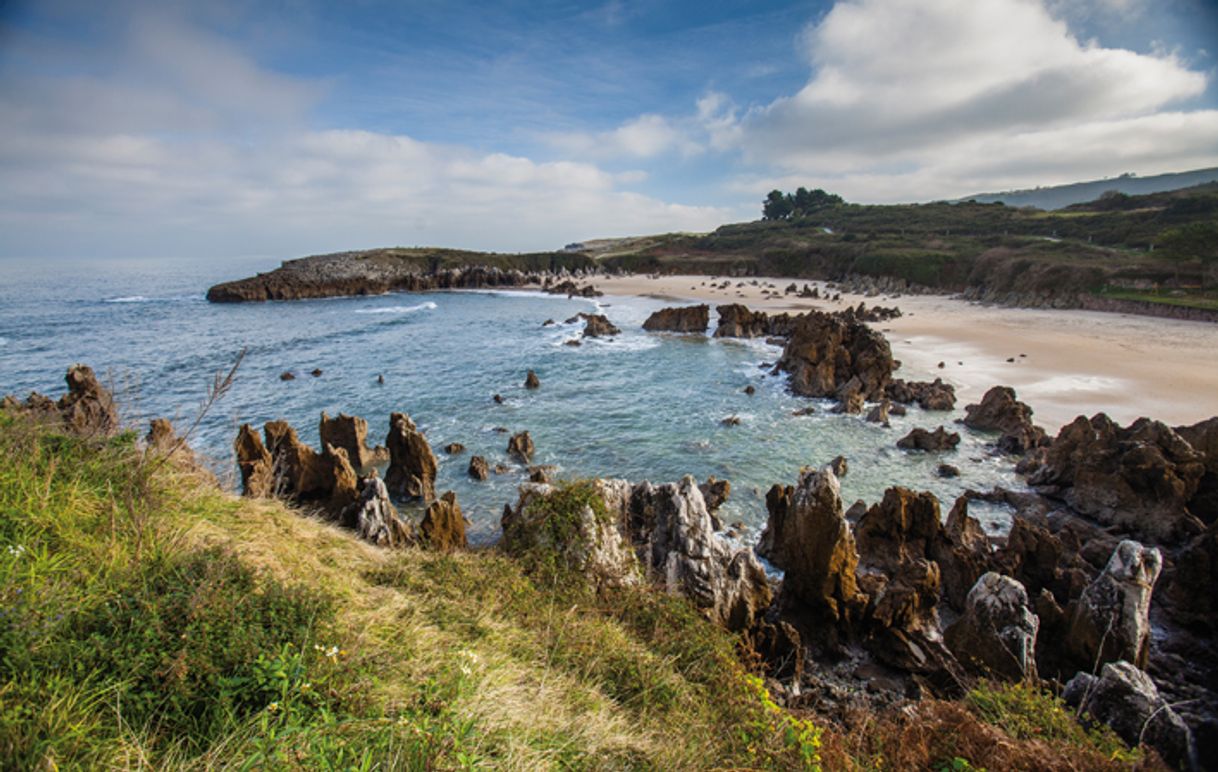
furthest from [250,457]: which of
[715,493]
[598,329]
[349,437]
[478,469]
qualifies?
[598,329]

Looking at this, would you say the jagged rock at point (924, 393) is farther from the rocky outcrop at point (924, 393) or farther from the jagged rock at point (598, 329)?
the jagged rock at point (598, 329)

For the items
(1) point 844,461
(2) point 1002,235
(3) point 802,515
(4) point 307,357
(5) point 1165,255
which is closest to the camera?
(3) point 802,515

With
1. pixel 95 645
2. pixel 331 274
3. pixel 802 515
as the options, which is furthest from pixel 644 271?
pixel 95 645

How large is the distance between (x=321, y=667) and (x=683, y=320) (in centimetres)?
5243

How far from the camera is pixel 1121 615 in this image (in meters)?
9.20

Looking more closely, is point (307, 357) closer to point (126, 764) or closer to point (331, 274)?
point (126, 764)

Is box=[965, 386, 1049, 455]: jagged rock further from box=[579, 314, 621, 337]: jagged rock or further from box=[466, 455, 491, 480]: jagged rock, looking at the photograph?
box=[579, 314, 621, 337]: jagged rock

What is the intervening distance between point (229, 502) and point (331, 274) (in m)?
109

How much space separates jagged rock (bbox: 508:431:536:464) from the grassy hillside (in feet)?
46.8

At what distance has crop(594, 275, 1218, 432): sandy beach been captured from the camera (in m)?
25.5

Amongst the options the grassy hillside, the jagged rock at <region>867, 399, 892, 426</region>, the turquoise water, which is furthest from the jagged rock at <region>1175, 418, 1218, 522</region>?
the grassy hillside

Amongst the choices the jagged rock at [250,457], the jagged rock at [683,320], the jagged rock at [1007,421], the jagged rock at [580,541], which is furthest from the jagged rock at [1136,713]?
the jagged rock at [683,320]

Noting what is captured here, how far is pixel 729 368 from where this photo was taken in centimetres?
3941

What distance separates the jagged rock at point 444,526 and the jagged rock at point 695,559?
482 cm
